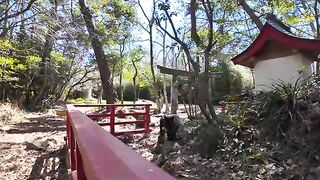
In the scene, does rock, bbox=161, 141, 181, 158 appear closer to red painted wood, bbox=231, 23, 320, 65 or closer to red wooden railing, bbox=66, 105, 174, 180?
red painted wood, bbox=231, 23, 320, 65

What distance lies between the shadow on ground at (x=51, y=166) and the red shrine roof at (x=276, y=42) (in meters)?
5.07

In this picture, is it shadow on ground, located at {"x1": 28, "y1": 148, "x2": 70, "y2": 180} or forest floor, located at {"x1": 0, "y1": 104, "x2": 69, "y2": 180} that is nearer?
shadow on ground, located at {"x1": 28, "y1": 148, "x2": 70, "y2": 180}

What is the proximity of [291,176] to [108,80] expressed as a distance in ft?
35.4

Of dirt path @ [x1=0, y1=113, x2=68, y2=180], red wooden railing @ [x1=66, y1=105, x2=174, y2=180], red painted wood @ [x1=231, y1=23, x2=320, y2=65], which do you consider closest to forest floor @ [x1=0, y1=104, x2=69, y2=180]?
dirt path @ [x1=0, y1=113, x2=68, y2=180]

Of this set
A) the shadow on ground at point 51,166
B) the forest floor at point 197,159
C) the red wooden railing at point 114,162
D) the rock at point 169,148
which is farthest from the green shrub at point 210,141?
the red wooden railing at point 114,162

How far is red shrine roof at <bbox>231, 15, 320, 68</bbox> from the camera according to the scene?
770 cm

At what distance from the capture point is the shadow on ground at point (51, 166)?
21.0 feet

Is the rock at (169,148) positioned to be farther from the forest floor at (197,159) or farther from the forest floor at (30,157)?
the forest floor at (30,157)

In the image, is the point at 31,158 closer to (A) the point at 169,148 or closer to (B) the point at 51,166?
(B) the point at 51,166

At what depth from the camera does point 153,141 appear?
903 cm

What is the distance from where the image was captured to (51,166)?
7.06 metres

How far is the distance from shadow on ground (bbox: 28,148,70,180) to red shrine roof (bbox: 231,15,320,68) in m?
5.07

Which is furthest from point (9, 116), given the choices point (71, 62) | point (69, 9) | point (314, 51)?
point (314, 51)

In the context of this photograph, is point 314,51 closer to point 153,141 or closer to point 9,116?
point 153,141
